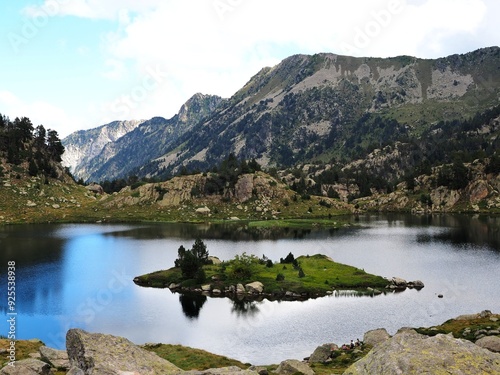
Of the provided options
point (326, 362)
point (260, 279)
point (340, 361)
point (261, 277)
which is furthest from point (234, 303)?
point (340, 361)

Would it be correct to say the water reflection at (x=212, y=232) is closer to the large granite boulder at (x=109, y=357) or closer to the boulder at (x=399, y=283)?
the boulder at (x=399, y=283)

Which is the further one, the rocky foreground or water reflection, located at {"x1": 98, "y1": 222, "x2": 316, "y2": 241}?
water reflection, located at {"x1": 98, "y1": 222, "x2": 316, "y2": 241}

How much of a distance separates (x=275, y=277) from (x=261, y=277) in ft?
9.69

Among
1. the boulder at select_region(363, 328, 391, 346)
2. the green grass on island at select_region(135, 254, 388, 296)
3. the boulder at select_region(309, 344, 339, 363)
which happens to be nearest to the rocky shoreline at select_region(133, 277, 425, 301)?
the green grass on island at select_region(135, 254, 388, 296)

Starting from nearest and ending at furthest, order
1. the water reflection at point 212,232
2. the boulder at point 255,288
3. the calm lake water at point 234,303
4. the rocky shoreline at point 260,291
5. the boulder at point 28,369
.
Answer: the boulder at point 28,369, the calm lake water at point 234,303, the rocky shoreline at point 260,291, the boulder at point 255,288, the water reflection at point 212,232

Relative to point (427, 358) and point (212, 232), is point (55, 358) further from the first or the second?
Answer: point (212, 232)

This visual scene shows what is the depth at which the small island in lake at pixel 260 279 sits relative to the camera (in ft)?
284

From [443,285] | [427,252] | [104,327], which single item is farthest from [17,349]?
[427,252]

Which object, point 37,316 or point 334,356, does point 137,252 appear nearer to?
point 37,316

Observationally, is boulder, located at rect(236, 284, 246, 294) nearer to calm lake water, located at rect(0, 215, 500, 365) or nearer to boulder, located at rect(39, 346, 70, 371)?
calm lake water, located at rect(0, 215, 500, 365)

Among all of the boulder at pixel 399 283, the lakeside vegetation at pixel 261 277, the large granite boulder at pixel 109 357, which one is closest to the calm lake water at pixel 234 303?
the boulder at pixel 399 283

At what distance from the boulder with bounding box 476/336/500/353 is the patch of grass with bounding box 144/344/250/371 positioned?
23930 millimetres

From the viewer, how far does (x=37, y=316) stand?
7356 cm

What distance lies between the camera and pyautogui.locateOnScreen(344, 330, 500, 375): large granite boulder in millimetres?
15070
